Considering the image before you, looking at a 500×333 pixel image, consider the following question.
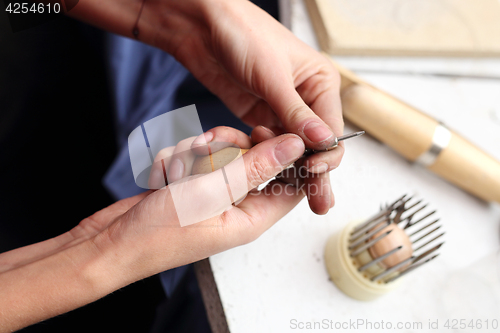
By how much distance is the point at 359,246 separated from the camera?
447 mm

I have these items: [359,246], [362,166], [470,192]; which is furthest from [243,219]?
[470,192]

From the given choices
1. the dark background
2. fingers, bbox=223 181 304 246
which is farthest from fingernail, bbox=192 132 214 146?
the dark background

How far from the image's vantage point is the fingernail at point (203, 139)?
470 mm

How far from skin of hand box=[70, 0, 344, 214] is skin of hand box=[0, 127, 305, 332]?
7 centimetres

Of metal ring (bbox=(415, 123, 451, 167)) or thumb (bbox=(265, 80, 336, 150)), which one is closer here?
thumb (bbox=(265, 80, 336, 150))

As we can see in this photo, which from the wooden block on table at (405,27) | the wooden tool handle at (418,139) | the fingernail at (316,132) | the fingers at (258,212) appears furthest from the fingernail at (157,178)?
the wooden block on table at (405,27)

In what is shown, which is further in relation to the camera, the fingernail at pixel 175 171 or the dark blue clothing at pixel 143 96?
the dark blue clothing at pixel 143 96

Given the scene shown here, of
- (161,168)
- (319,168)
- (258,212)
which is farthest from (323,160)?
(161,168)

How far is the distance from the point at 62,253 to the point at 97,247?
0.04 metres

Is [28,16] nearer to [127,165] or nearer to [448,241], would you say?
[127,165]

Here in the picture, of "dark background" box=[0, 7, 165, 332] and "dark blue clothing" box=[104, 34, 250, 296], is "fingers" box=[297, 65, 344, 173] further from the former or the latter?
"dark background" box=[0, 7, 165, 332]

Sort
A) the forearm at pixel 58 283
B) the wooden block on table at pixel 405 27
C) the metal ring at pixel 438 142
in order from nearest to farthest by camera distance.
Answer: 1. the forearm at pixel 58 283
2. the metal ring at pixel 438 142
3. the wooden block on table at pixel 405 27

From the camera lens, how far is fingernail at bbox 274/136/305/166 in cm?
39

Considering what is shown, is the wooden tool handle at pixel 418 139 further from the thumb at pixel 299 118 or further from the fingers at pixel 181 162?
the fingers at pixel 181 162
